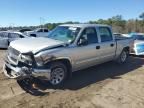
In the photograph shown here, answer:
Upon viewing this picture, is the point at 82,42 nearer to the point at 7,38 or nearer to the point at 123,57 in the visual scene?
the point at 123,57

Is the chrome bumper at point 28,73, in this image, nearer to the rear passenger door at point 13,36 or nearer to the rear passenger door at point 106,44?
the rear passenger door at point 106,44

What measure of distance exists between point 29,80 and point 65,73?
1.12 m

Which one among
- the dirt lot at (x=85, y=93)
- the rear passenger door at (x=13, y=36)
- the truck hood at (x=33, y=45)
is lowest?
the dirt lot at (x=85, y=93)

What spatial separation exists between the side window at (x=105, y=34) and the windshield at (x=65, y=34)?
130 cm

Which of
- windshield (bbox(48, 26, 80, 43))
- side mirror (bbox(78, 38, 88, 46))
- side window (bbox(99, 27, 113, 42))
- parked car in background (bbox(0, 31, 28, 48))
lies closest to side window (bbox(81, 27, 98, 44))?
side mirror (bbox(78, 38, 88, 46))

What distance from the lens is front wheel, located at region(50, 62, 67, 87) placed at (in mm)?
6433

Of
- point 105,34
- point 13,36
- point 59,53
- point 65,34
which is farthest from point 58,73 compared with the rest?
point 13,36

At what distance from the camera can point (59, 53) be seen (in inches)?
253

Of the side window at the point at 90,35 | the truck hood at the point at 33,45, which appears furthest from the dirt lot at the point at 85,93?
the side window at the point at 90,35

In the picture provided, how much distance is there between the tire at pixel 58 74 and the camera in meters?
6.43

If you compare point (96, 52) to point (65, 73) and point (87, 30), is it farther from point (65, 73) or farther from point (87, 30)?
point (65, 73)

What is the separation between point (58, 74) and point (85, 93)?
106cm

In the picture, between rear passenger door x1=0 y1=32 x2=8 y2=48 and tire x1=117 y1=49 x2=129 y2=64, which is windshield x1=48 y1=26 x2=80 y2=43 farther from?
rear passenger door x1=0 y1=32 x2=8 y2=48

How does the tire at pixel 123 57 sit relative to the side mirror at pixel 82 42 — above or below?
below
